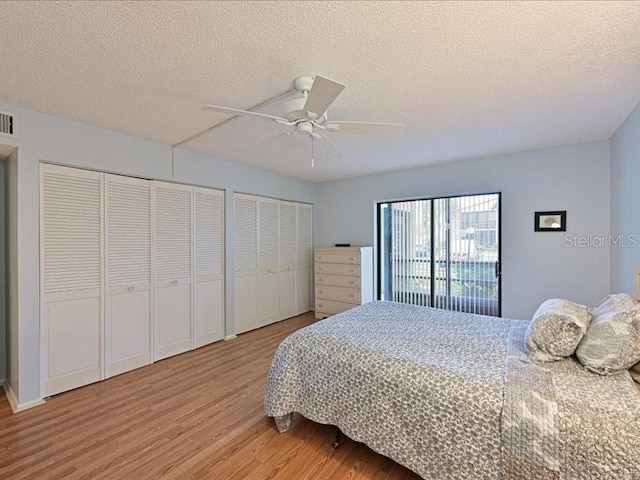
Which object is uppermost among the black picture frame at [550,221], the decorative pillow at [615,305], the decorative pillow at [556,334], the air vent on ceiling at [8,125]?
the air vent on ceiling at [8,125]

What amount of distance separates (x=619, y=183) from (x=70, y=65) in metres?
4.51

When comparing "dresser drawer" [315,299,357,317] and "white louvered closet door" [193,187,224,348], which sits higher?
"white louvered closet door" [193,187,224,348]

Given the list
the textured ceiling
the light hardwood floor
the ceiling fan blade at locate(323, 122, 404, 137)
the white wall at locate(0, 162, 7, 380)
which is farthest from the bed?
the white wall at locate(0, 162, 7, 380)

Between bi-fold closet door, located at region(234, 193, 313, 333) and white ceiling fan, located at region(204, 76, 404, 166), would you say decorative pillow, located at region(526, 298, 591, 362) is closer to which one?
white ceiling fan, located at region(204, 76, 404, 166)

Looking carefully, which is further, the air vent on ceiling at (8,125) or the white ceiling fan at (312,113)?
the air vent on ceiling at (8,125)

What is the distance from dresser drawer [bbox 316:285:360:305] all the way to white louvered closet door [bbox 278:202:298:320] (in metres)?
0.49

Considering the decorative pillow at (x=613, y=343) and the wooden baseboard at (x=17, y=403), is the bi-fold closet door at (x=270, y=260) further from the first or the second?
the decorative pillow at (x=613, y=343)

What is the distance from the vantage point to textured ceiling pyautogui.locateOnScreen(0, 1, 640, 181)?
140 cm

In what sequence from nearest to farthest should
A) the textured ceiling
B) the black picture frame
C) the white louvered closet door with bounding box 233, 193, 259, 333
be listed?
the textured ceiling
the black picture frame
the white louvered closet door with bounding box 233, 193, 259, 333

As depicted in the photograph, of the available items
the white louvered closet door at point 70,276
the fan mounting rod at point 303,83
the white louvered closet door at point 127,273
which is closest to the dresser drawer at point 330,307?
the white louvered closet door at point 127,273

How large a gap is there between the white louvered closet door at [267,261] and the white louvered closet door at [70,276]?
6.82 ft

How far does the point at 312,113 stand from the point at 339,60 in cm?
33

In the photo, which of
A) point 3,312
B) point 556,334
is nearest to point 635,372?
point 556,334

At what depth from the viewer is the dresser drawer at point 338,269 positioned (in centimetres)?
467
